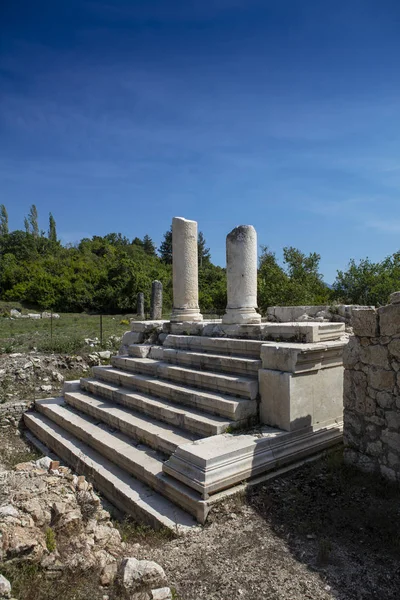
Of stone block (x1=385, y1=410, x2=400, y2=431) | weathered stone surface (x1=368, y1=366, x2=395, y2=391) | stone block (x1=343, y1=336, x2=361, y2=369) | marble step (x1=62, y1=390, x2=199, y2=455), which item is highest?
stone block (x1=343, y1=336, x2=361, y2=369)

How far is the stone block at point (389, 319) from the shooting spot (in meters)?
4.14

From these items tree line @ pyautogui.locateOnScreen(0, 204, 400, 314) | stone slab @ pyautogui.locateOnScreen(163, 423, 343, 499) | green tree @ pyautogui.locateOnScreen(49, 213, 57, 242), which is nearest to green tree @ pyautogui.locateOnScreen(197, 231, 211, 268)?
tree line @ pyautogui.locateOnScreen(0, 204, 400, 314)

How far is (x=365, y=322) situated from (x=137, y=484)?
3.39 m

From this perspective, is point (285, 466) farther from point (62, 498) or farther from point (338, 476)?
point (62, 498)

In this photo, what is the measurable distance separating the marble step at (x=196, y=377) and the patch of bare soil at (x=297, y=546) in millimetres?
1464

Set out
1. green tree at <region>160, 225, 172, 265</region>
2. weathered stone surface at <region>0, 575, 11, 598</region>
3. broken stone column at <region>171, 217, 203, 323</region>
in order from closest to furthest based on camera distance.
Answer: weathered stone surface at <region>0, 575, 11, 598</region> < broken stone column at <region>171, 217, 203, 323</region> < green tree at <region>160, 225, 172, 265</region>

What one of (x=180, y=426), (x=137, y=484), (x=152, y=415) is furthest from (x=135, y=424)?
(x=137, y=484)

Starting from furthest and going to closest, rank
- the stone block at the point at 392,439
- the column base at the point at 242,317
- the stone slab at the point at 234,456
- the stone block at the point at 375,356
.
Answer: the column base at the point at 242,317
the stone block at the point at 375,356
the stone block at the point at 392,439
the stone slab at the point at 234,456

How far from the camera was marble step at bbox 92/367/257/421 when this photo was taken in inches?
213

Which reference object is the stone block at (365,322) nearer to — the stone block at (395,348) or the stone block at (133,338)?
the stone block at (395,348)

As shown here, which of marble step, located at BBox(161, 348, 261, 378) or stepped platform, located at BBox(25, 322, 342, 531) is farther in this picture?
marble step, located at BBox(161, 348, 261, 378)

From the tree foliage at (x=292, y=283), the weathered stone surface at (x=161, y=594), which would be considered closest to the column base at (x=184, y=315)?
the weathered stone surface at (x=161, y=594)

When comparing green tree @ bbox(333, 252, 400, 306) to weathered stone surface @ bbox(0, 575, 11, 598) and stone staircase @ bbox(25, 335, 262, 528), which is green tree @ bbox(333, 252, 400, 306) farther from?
weathered stone surface @ bbox(0, 575, 11, 598)

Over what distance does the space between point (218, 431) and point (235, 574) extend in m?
2.08
